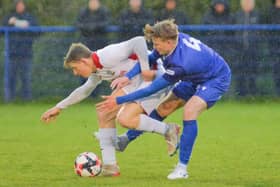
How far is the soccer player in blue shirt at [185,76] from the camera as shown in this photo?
904cm

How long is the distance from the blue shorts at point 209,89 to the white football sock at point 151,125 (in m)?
0.38

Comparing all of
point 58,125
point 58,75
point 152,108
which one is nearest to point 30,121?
point 58,125

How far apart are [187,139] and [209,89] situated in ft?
1.65

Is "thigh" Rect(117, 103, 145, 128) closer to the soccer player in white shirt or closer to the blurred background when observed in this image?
the soccer player in white shirt

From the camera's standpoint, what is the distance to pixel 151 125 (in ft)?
31.0

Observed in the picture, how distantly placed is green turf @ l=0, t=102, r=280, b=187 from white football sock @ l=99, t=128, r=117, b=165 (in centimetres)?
22

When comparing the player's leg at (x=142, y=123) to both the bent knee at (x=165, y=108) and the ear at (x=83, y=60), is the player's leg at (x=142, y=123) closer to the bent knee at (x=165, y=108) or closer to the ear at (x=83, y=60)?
the bent knee at (x=165, y=108)

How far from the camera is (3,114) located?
16.8m

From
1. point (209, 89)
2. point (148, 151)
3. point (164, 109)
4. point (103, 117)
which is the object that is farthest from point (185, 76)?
point (148, 151)

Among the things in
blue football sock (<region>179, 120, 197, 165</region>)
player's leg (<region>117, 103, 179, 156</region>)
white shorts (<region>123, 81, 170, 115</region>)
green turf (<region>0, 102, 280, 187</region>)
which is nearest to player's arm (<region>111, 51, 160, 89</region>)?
white shorts (<region>123, 81, 170, 115</region>)

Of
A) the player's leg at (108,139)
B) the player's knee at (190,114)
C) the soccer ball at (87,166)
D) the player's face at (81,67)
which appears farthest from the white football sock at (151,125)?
the player's face at (81,67)

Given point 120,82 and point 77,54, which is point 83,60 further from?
point 120,82

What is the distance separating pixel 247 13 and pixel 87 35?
9.10 ft

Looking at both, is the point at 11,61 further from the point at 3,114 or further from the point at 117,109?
the point at 117,109
